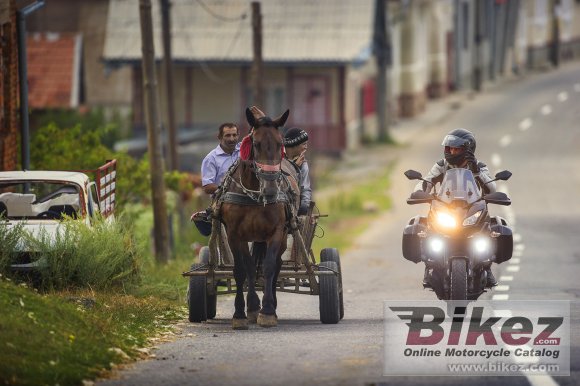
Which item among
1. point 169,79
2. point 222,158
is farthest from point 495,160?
point 222,158

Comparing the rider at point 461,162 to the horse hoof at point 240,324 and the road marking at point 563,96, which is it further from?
the road marking at point 563,96

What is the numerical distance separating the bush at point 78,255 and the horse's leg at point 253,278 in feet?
7.59

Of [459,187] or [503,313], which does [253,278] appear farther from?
[503,313]

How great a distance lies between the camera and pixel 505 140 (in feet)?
188

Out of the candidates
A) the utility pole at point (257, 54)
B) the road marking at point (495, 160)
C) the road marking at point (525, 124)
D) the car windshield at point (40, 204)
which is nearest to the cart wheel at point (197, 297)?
the car windshield at point (40, 204)

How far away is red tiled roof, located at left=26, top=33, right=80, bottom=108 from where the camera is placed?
49844 millimetres

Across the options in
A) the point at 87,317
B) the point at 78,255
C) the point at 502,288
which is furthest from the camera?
the point at 502,288

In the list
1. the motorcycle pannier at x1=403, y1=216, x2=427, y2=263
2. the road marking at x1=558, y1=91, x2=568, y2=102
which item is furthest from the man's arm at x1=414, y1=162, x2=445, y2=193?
the road marking at x1=558, y1=91, x2=568, y2=102

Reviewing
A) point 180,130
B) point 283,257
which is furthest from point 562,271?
point 180,130

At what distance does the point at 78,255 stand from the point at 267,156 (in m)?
3.52

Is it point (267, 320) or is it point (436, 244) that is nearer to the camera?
point (267, 320)

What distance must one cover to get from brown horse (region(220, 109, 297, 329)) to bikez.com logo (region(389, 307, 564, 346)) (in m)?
1.59

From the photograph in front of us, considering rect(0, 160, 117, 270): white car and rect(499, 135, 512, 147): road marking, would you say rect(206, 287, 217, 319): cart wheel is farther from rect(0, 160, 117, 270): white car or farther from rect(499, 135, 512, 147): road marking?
rect(499, 135, 512, 147): road marking

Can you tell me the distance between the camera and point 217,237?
51.9 feet
